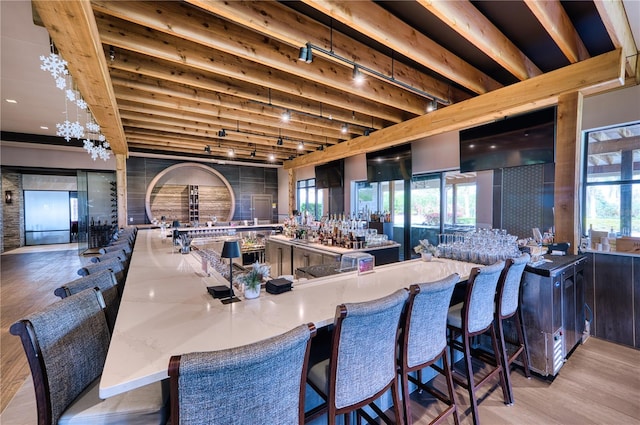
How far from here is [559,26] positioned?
2.45m

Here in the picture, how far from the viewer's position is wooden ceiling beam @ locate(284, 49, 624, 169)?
9.11 ft

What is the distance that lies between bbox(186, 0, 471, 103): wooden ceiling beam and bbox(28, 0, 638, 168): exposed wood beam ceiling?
12 mm

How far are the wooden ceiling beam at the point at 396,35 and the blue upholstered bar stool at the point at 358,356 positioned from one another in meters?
2.27

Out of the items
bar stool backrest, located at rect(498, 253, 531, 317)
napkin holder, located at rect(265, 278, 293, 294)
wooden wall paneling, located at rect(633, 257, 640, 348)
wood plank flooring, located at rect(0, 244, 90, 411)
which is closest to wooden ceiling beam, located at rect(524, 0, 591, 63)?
bar stool backrest, located at rect(498, 253, 531, 317)

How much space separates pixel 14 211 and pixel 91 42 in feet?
37.9

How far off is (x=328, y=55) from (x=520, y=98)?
→ 8.31 feet

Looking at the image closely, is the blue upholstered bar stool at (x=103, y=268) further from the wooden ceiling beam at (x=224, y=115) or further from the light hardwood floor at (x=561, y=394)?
the wooden ceiling beam at (x=224, y=115)

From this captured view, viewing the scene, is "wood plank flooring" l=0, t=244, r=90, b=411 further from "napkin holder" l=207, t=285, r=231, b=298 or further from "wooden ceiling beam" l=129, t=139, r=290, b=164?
"wooden ceiling beam" l=129, t=139, r=290, b=164

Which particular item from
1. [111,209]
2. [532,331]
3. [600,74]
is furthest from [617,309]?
[111,209]

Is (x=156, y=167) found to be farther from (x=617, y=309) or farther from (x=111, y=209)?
(x=617, y=309)

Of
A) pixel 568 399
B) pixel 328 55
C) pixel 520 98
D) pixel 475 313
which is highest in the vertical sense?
pixel 328 55

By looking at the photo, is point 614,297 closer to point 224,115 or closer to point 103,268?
point 103,268

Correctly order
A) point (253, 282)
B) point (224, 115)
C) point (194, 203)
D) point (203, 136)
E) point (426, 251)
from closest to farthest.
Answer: point (253, 282)
point (426, 251)
point (224, 115)
point (203, 136)
point (194, 203)

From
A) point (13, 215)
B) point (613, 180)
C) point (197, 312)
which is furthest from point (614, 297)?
point (13, 215)
